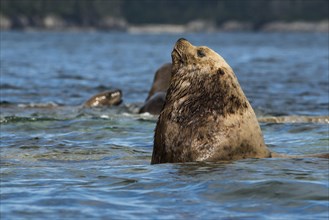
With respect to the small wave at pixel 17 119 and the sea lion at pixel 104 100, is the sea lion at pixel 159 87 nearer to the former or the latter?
the sea lion at pixel 104 100

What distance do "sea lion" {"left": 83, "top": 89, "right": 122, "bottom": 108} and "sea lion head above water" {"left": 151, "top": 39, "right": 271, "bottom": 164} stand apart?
414 inches

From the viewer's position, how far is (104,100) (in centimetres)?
2094

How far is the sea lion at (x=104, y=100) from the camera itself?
816 inches

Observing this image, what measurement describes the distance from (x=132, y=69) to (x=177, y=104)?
109 feet

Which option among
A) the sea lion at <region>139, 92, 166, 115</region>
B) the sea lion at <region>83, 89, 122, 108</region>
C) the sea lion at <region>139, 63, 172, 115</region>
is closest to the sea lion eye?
the sea lion at <region>139, 92, 166, 115</region>

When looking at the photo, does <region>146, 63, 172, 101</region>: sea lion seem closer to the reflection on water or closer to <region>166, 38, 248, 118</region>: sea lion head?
the reflection on water

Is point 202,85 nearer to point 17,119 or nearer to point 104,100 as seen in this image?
point 17,119

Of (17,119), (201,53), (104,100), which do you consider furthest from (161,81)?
(201,53)

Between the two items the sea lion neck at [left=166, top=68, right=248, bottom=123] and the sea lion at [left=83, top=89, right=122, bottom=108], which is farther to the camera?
the sea lion at [left=83, top=89, right=122, bottom=108]

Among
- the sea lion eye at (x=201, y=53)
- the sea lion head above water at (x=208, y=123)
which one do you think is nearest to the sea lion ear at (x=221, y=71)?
the sea lion head above water at (x=208, y=123)

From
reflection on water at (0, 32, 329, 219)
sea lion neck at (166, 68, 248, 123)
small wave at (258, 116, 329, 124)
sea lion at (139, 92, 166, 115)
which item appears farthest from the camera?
sea lion at (139, 92, 166, 115)

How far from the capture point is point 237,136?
984cm

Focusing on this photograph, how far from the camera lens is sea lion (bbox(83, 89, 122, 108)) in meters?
20.7

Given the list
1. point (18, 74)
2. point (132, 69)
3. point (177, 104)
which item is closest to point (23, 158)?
point (177, 104)
